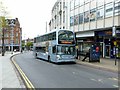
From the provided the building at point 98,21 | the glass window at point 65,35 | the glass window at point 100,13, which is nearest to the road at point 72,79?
the glass window at point 65,35

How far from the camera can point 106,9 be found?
36.2 m

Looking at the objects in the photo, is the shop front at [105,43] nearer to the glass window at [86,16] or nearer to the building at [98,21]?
the building at [98,21]

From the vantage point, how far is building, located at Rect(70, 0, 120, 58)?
113 feet

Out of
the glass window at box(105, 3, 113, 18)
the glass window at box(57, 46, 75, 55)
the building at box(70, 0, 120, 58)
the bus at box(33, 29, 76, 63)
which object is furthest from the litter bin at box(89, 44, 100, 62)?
A: the glass window at box(105, 3, 113, 18)

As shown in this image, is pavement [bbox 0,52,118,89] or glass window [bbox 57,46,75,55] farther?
glass window [bbox 57,46,75,55]

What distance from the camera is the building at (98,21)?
1357 inches

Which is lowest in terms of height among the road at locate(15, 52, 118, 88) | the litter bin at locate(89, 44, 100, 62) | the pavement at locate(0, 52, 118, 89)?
the road at locate(15, 52, 118, 88)

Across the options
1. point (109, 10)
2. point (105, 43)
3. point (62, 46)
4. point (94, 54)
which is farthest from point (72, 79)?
point (105, 43)

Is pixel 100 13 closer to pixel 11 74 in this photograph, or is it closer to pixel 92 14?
pixel 92 14

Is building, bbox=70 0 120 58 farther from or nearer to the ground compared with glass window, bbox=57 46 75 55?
farther from the ground

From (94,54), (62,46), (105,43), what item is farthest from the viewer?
(105,43)

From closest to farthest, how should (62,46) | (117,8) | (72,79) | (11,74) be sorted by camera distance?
1. (72,79)
2. (11,74)
3. (62,46)
4. (117,8)

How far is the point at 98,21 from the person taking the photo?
38062 mm

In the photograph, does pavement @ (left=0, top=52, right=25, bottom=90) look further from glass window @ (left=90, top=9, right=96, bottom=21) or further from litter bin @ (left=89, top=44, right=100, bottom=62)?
glass window @ (left=90, top=9, right=96, bottom=21)
